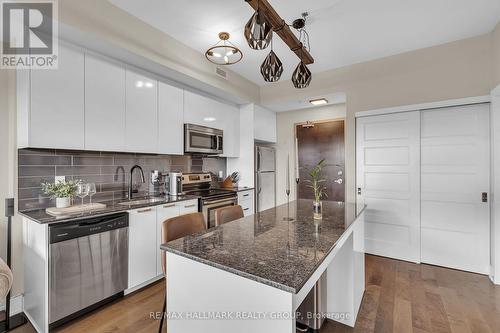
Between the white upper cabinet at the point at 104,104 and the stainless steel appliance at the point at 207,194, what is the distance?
1.13 m

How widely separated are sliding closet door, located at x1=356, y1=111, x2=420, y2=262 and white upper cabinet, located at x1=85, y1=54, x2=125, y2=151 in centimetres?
311

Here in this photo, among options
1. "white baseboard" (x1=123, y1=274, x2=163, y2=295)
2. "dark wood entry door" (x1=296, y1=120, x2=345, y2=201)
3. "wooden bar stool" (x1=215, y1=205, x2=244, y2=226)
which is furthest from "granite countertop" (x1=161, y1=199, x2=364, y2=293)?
"dark wood entry door" (x1=296, y1=120, x2=345, y2=201)

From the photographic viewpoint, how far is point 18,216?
6.77 ft

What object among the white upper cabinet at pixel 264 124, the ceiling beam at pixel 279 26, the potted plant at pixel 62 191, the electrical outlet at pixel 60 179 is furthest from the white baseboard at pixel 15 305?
the white upper cabinet at pixel 264 124

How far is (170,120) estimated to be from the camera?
2.97 metres

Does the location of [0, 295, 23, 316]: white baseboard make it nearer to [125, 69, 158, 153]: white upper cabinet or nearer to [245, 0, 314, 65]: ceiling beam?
[125, 69, 158, 153]: white upper cabinet

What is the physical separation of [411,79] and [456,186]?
1468mm

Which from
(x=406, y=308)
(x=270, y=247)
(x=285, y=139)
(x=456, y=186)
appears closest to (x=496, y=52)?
(x=456, y=186)

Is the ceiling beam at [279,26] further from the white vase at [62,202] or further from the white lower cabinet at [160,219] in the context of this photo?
the white vase at [62,202]

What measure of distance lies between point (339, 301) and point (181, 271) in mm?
1357

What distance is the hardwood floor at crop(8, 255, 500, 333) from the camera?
1845 mm

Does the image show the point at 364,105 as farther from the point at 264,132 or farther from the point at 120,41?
the point at 120,41

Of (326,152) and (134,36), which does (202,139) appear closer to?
(134,36)

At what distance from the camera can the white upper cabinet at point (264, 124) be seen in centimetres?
424
